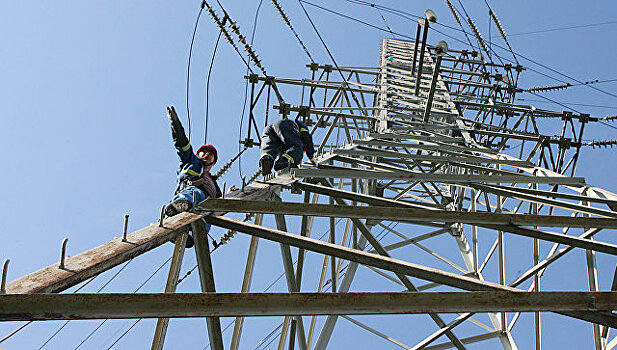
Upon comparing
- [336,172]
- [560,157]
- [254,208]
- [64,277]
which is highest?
[560,157]

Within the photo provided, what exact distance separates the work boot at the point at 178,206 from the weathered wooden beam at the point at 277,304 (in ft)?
5.77

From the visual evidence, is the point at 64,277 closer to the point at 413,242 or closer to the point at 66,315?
the point at 66,315

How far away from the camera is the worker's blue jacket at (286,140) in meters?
7.91

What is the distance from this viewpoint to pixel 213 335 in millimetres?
3908

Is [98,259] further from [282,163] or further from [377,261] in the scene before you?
[282,163]

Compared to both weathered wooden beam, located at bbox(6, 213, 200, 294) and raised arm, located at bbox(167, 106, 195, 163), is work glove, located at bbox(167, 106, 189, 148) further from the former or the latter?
weathered wooden beam, located at bbox(6, 213, 200, 294)

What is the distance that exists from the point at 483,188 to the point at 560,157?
14.1 ft

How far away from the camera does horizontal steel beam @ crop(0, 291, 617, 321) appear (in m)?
2.53

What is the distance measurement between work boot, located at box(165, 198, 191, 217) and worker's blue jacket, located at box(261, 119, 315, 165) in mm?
3157

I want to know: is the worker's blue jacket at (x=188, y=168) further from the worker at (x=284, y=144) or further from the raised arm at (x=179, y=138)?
the worker at (x=284, y=144)

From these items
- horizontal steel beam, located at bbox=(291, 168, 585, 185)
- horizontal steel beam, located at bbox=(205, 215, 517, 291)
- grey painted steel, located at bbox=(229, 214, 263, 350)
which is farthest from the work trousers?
horizontal steel beam, located at bbox=(205, 215, 517, 291)

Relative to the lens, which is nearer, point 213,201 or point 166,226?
point 166,226

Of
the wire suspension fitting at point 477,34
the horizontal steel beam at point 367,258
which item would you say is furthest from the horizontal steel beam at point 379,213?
the wire suspension fitting at point 477,34

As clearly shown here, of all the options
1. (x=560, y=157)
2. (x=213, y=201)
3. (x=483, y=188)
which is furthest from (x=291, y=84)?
(x=213, y=201)
